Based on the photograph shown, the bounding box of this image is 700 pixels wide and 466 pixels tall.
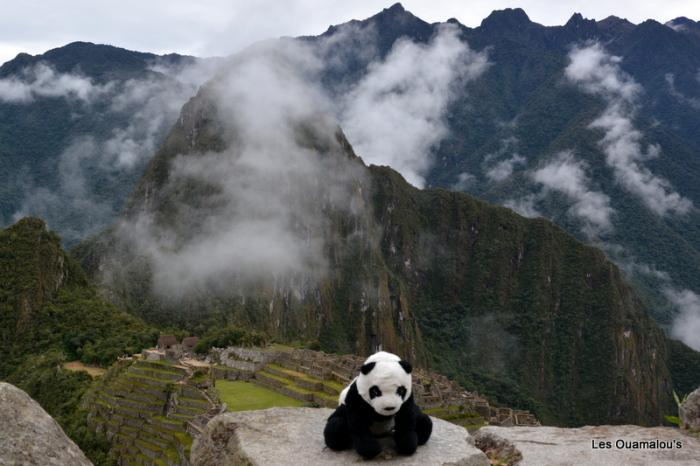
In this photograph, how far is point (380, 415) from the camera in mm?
5836

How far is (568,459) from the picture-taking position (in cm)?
570

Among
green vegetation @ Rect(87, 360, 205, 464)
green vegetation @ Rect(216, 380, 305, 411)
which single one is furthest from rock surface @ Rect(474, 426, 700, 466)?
green vegetation @ Rect(216, 380, 305, 411)

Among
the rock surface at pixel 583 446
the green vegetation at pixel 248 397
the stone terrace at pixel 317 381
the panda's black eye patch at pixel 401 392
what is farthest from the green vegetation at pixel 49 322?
the panda's black eye patch at pixel 401 392

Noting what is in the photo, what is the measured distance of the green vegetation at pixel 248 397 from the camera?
117ft

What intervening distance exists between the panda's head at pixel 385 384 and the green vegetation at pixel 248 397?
29.2m

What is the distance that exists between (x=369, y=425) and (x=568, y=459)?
5.45ft

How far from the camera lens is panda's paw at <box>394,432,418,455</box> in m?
5.58

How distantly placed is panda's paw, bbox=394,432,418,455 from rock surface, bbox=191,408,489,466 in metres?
0.05

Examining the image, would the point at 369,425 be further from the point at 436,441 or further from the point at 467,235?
the point at 467,235

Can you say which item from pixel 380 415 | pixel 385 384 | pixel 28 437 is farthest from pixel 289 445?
pixel 28 437

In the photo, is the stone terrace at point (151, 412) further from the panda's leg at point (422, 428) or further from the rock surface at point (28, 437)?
the rock surface at point (28, 437)

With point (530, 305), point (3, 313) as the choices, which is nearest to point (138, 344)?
point (3, 313)

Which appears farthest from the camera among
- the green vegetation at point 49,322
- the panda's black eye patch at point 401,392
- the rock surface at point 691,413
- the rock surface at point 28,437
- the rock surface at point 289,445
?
the green vegetation at point 49,322

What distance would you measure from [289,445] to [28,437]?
223 cm
